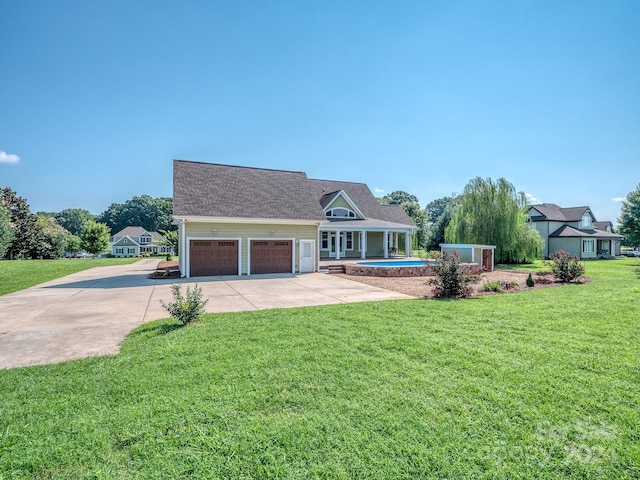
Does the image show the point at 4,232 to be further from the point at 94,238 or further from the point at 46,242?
the point at 94,238

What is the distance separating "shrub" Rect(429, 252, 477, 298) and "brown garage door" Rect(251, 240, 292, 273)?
9496mm

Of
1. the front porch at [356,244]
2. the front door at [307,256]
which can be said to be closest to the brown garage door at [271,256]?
the front door at [307,256]

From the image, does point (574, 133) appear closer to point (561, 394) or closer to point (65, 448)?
point (561, 394)

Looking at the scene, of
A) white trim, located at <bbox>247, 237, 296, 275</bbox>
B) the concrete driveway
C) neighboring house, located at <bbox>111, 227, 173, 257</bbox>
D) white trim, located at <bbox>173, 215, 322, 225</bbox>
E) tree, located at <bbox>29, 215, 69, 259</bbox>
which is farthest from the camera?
neighboring house, located at <bbox>111, 227, 173, 257</bbox>

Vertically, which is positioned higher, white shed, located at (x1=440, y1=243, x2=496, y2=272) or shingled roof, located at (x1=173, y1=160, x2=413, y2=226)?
shingled roof, located at (x1=173, y1=160, x2=413, y2=226)

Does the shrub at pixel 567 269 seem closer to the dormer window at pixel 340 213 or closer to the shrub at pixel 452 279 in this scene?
the shrub at pixel 452 279

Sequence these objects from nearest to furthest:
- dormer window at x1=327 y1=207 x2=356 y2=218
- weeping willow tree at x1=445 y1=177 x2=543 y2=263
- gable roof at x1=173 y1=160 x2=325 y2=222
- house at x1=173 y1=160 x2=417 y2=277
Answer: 1. house at x1=173 y1=160 x2=417 y2=277
2. gable roof at x1=173 y1=160 x2=325 y2=222
3. weeping willow tree at x1=445 y1=177 x2=543 y2=263
4. dormer window at x1=327 y1=207 x2=356 y2=218

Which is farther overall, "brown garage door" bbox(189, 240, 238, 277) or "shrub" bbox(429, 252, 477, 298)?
"brown garage door" bbox(189, 240, 238, 277)

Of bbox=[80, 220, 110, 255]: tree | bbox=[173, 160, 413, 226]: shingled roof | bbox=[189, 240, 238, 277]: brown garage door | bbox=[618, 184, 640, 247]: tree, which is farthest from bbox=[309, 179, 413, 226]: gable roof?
bbox=[80, 220, 110, 255]: tree

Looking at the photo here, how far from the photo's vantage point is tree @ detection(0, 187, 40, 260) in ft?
111

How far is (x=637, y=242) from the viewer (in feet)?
92.1

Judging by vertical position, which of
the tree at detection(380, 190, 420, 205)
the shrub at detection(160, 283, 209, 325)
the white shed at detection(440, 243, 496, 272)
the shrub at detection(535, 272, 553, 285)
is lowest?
the shrub at detection(535, 272, 553, 285)

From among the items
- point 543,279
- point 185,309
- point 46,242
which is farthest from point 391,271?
point 46,242

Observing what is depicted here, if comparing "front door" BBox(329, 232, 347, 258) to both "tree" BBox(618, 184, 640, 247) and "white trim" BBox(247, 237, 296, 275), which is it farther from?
"tree" BBox(618, 184, 640, 247)
